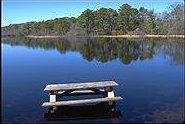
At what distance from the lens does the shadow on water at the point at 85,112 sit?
10828 mm

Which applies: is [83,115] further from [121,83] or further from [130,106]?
[121,83]

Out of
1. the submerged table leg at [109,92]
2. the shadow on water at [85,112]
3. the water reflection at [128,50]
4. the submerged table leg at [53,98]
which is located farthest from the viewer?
the water reflection at [128,50]

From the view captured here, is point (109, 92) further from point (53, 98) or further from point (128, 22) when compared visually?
point (128, 22)

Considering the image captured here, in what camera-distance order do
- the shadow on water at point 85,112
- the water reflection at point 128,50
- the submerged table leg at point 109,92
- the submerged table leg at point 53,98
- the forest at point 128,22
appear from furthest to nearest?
the forest at point 128,22 → the water reflection at point 128,50 → the submerged table leg at point 109,92 → the submerged table leg at point 53,98 → the shadow on water at point 85,112

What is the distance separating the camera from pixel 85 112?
11328mm

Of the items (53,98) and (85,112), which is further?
(53,98)

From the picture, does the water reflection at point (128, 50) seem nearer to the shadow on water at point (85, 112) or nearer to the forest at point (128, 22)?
the shadow on water at point (85, 112)

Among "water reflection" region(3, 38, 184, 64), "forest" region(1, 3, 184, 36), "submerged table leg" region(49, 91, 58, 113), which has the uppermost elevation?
"forest" region(1, 3, 184, 36)

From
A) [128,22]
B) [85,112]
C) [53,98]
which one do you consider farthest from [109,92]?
[128,22]

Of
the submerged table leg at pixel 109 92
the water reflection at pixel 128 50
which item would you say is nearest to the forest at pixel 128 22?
the water reflection at pixel 128 50

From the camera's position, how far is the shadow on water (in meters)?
10.8

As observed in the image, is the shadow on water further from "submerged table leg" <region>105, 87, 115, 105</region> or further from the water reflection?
the water reflection

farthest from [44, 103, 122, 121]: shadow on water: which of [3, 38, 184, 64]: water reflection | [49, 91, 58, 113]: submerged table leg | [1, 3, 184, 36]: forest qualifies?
[1, 3, 184, 36]: forest

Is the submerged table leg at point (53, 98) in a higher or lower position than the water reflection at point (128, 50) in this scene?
higher
